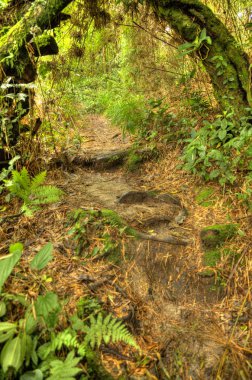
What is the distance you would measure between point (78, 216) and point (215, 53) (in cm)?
269

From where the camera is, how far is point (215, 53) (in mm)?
3545

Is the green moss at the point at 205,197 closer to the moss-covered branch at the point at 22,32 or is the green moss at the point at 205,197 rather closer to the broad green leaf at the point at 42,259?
the broad green leaf at the point at 42,259

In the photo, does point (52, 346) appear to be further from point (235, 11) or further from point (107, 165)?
point (235, 11)

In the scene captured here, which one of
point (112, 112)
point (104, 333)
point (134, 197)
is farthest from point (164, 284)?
point (112, 112)

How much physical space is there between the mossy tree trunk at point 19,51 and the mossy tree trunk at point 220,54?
157 centimetres

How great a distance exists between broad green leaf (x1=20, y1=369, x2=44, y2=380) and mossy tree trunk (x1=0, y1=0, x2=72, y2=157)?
2.42 metres

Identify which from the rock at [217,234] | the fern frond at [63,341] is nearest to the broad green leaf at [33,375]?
the fern frond at [63,341]

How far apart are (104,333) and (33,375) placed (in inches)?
18.2

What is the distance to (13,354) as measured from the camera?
4.91 ft

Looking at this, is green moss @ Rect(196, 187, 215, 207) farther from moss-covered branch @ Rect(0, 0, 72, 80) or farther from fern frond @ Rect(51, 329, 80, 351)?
moss-covered branch @ Rect(0, 0, 72, 80)

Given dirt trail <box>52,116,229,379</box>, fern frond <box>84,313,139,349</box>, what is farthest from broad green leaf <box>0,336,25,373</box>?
dirt trail <box>52,116,229,379</box>

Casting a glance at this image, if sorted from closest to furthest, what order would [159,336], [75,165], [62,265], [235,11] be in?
[159,336] → [62,265] → [235,11] → [75,165]

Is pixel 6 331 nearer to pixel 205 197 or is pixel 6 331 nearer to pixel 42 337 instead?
pixel 42 337

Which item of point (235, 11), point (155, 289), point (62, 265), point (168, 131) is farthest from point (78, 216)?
point (235, 11)
